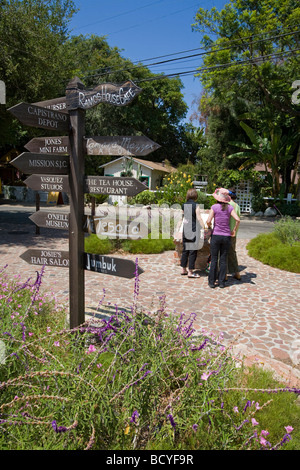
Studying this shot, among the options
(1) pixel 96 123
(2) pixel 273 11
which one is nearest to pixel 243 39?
(2) pixel 273 11

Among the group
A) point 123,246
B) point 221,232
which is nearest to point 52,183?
point 221,232

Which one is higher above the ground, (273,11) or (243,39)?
(273,11)

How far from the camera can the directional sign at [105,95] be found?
320 centimetres

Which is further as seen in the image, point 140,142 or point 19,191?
point 19,191

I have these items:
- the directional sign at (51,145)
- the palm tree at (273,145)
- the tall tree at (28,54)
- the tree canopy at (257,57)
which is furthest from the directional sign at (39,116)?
the palm tree at (273,145)

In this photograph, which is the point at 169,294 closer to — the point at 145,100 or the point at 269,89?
the point at 269,89

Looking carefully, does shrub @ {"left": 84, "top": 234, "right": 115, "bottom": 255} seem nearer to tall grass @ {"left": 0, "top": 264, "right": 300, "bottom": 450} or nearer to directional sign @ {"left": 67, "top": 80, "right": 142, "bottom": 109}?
directional sign @ {"left": 67, "top": 80, "right": 142, "bottom": 109}

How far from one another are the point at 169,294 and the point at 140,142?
140 inches

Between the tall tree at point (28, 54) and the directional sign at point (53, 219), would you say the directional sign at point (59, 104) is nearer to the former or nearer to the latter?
the directional sign at point (53, 219)

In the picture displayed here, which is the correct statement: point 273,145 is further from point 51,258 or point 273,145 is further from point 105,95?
point 51,258

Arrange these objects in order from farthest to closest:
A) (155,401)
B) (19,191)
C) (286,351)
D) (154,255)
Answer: (19,191) → (154,255) → (286,351) → (155,401)

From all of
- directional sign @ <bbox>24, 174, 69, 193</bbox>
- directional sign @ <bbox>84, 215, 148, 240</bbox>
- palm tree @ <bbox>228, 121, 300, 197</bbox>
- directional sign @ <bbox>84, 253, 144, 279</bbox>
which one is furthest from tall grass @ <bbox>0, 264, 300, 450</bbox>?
palm tree @ <bbox>228, 121, 300, 197</bbox>

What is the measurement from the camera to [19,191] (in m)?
28.7

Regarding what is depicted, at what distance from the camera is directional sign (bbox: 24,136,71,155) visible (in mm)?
3679
